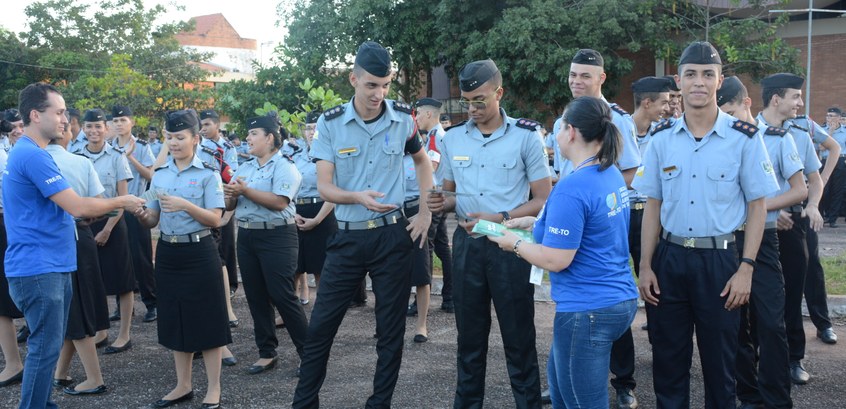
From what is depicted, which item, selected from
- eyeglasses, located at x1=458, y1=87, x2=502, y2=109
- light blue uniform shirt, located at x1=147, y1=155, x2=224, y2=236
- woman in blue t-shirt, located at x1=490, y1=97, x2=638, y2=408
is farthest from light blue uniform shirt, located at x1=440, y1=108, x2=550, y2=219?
light blue uniform shirt, located at x1=147, y1=155, x2=224, y2=236

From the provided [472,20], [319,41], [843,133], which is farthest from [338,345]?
[319,41]

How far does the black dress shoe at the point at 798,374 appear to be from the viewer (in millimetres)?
5391

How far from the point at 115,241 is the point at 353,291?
3453mm

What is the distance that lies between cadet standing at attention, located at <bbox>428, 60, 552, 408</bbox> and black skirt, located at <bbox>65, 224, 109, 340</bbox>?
2953 millimetres

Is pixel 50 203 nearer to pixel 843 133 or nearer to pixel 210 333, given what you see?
pixel 210 333

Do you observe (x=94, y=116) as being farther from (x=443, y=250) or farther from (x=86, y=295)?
(x=443, y=250)

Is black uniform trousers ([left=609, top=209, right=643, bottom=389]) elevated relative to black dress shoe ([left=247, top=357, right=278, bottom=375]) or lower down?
elevated

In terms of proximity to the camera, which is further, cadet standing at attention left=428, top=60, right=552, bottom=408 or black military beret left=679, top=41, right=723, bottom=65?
cadet standing at attention left=428, top=60, right=552, bottom=408

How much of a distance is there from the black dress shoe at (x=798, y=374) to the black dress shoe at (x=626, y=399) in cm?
134

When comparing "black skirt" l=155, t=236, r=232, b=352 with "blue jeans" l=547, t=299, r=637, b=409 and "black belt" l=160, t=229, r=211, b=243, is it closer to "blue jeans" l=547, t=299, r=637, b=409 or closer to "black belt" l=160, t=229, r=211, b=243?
"black belt" l=160, t=229, r=211, b=243

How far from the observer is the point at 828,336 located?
6.39m

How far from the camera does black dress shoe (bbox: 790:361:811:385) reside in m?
5.39

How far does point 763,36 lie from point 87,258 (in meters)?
20.9

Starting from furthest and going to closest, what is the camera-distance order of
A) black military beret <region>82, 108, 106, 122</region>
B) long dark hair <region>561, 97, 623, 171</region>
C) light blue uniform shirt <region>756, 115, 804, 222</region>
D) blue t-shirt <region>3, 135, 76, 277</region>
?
black military beret <region>82, 108, 106, 122</region> < light blue uniform shirt <region>756, 115, 804, 222</region> < blue t-shirt <region>3, 135, 76, 277</region> < long dark hair <region>561, 97, 623, 171</region>
